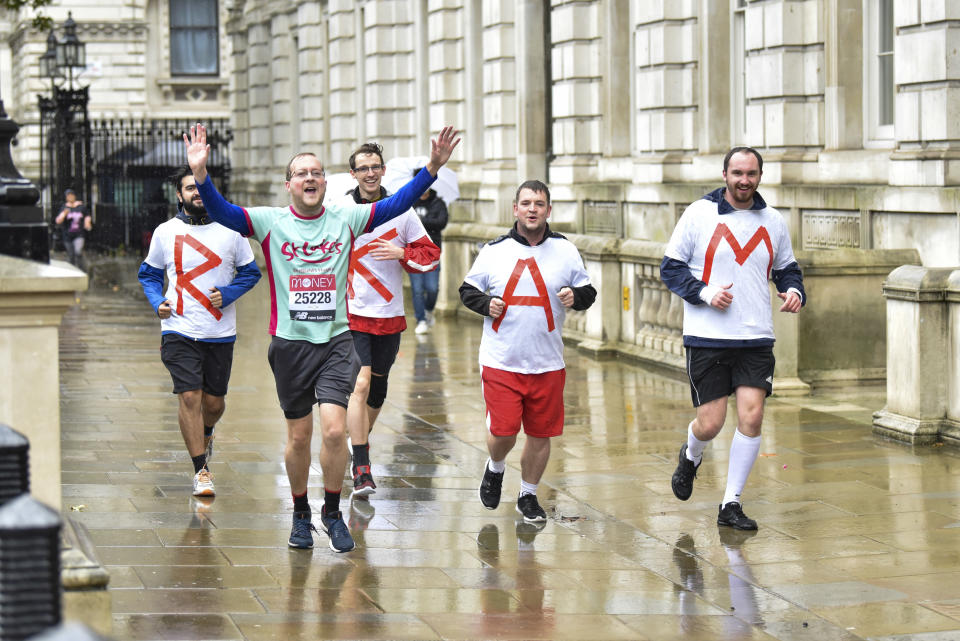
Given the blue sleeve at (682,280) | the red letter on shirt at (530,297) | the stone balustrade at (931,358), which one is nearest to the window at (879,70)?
the stone balustrade at (931,358)

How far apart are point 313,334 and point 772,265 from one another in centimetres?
233

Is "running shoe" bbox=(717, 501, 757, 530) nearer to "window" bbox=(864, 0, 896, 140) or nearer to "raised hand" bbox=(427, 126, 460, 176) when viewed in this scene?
"raised hand" bbox=(427, 126, 460, 176)

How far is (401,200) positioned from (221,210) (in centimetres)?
82

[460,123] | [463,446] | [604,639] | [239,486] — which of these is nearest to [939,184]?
[463,446]

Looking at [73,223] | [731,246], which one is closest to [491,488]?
[731,246]

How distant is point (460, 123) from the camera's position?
75.7 ft

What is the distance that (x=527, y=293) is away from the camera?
8125 mm

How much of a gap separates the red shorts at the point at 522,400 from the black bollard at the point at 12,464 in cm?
409

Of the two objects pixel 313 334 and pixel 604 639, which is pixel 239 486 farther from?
pixel 604 639

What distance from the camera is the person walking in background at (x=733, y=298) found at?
7.97 m

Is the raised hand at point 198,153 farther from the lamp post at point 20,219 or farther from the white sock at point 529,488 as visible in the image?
the white sock at point 529,488

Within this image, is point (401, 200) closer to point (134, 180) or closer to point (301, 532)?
point (301, 532)

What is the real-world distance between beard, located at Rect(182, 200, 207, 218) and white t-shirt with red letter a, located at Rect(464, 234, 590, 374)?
5.23 feet

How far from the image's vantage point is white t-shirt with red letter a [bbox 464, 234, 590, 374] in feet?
26.6
